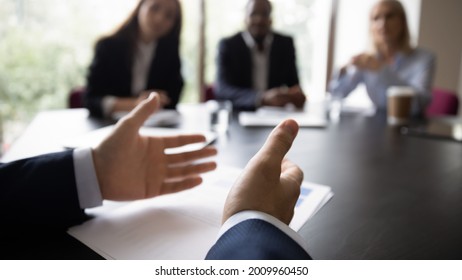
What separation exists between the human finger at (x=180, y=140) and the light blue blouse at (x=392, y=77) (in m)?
0.92

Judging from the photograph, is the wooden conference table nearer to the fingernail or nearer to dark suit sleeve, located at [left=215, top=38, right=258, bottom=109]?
the fingernail

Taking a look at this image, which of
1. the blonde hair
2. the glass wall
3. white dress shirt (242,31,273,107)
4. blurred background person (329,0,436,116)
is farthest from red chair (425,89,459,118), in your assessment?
white dress shirt (242,31,273,107)

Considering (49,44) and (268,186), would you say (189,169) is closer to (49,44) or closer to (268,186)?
(268,186)

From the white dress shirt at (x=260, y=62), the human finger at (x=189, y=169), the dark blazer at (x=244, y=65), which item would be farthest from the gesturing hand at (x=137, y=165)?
the white dress shirt at (x=260, y=62)

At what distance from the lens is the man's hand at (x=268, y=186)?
30 centimetres

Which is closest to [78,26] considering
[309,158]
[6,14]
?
[6,14]

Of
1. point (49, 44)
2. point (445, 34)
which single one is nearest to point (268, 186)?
point (445, 34)

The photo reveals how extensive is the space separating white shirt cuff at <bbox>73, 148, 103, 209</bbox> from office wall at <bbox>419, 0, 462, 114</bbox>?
1.51 metres

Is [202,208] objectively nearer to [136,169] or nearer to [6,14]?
[136,169]

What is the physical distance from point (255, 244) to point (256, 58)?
1.31 m

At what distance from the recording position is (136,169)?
415mm

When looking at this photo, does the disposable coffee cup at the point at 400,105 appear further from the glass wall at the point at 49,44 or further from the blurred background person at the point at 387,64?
the glass wall at the point at 49,44

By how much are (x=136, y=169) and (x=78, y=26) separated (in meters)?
1.72

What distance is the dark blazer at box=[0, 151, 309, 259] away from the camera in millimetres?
271
